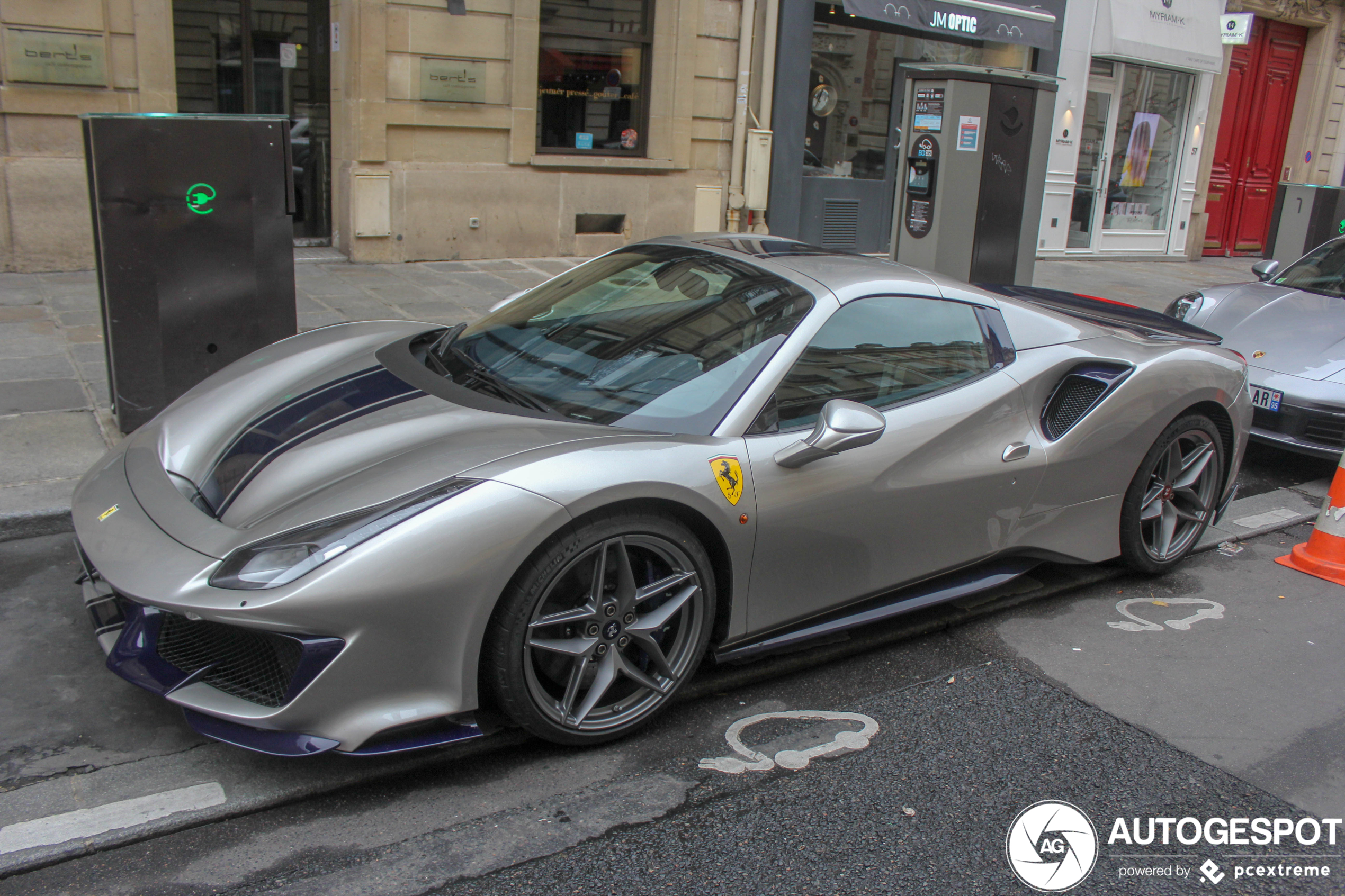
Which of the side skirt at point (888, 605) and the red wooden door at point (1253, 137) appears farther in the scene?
the red wooden door at point (1253, 137)

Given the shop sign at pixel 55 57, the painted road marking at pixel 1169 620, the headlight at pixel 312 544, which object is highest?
the shop sign at pixel 55 57

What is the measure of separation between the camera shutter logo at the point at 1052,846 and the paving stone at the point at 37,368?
575cm

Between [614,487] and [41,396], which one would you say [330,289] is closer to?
[41,396]

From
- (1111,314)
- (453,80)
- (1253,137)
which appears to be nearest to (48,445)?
(1111,314)

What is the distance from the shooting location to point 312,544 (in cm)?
267

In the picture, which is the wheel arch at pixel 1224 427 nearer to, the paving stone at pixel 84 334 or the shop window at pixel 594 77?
the paving stone at pixel 84 334

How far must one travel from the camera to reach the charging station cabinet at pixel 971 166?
843 centimetres

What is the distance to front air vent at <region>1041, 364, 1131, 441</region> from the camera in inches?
157

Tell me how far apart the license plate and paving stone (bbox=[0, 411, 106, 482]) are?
236 inches

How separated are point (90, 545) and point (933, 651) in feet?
8.80

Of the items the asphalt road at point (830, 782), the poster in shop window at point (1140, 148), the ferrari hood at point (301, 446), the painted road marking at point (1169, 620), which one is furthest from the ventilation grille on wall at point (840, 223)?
the ferrari hood at point (301, 446)

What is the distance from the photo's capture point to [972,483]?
3.69 m

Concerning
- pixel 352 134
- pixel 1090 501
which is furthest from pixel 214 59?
pixel 1090 501

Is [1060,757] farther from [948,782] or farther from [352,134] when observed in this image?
[352,134]
